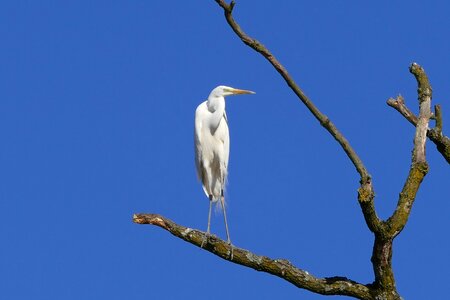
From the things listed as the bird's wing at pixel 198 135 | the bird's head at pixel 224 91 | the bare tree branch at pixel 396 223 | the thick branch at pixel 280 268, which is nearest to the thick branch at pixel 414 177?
the bare tree branch at pixel 396 223

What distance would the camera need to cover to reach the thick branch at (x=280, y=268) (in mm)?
9102

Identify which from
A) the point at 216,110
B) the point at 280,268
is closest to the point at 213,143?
the point at 216,110

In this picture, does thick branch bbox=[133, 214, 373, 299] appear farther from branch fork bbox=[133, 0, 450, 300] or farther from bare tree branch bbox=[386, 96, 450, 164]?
bare tree branch bbox=[386, 96, 450, 164]

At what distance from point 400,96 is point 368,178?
162 centimetres

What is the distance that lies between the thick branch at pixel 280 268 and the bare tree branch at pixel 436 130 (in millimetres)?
1700

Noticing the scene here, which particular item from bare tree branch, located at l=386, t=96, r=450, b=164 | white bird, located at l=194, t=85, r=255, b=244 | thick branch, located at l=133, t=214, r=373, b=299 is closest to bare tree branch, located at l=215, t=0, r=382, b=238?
thick branch, located at l=133, t=214, r=373, b=299

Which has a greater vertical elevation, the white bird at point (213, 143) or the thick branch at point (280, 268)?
the white bird at point (213, 143)

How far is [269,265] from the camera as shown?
30.1ft

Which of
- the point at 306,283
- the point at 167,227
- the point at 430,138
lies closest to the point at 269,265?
the point at 306,283

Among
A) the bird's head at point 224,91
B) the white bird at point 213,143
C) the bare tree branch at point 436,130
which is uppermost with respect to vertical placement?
the bird's head at point 224,91

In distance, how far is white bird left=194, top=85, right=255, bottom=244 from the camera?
480 inches

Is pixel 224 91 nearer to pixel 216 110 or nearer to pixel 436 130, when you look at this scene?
pixel 216 110

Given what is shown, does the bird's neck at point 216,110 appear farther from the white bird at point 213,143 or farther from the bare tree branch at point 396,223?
the bare tree branch at point 396,223

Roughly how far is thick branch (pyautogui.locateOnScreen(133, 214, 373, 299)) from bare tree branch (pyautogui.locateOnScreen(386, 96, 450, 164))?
170cm
